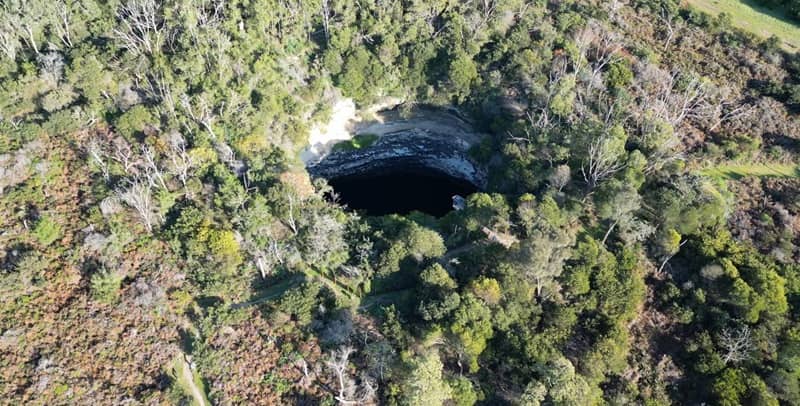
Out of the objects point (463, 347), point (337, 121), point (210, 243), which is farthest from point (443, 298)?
point (337, 121)

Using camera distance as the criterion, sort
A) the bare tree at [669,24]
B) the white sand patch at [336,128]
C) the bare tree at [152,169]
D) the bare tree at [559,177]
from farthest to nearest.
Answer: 1. the bare tree at [669,24]
2. the white sand patch at [336,128]
3. the bare tree at [559,177]
4. the bare tree at [152,169]

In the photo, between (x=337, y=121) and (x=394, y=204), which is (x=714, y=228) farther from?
(x=337, y=121)

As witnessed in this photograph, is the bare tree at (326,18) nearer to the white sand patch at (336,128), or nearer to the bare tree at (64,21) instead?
the white sand patch at (336,128)

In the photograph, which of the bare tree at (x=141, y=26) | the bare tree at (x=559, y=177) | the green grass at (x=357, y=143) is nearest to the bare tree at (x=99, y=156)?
the bare tree at (x=141, y=26)

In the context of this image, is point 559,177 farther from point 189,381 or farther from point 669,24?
point 189,381

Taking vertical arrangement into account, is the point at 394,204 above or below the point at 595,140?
below

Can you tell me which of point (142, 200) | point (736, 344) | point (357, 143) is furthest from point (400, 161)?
point (736, 344)

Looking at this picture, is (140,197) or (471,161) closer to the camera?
(140,197)
